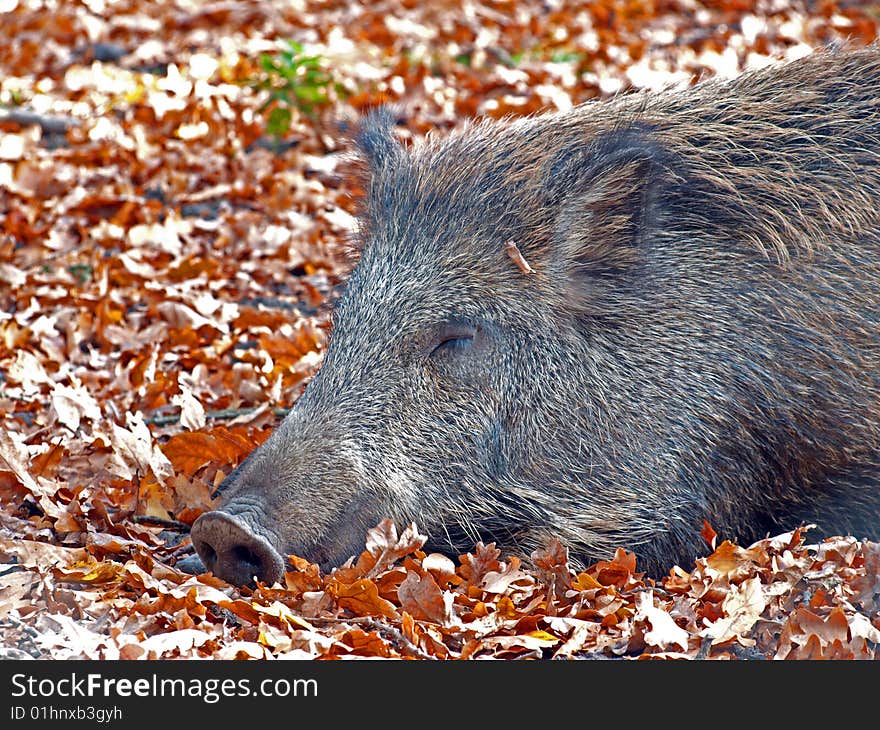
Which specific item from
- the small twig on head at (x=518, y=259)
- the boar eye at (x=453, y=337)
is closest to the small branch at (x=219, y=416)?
the boar eye at (x=453, y=337)

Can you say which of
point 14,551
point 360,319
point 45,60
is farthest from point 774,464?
point 45,60

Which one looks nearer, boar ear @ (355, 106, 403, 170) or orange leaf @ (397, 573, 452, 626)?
orange leaf @ (397, 573, 452, 626)

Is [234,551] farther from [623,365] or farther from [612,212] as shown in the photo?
[612,212]

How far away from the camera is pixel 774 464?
450cm

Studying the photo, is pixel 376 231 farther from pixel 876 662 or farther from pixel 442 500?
pixel 876 662

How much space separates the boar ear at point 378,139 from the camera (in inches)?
208

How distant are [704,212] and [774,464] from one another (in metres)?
0.97

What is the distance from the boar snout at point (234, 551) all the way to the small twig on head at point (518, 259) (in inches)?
54.4

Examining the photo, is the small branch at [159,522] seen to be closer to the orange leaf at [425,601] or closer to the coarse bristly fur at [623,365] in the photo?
the coarse bristly fur at [623,365]

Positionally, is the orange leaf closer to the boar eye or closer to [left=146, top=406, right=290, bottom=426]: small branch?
the boar eye

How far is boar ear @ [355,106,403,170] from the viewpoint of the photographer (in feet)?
17.4

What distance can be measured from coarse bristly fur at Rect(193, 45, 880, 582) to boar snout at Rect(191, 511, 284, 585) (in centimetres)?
28

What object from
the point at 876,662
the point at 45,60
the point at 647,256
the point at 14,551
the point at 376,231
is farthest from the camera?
the point at 45,60

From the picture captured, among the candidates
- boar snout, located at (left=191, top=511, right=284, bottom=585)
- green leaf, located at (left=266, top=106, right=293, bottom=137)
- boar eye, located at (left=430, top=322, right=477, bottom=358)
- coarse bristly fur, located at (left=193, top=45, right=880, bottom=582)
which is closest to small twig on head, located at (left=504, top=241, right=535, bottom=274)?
coarse bristly fur, located at (left=193, top=45, right=880, bottom=582)
